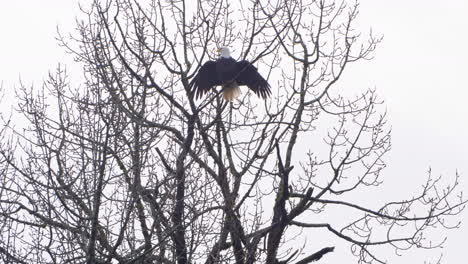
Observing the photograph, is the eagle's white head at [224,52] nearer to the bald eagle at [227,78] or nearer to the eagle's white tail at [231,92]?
the bald eagle at [227,78]

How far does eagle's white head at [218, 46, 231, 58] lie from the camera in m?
10.3

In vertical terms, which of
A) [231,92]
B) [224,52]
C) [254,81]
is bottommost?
[231,92]

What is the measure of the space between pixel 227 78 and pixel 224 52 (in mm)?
968

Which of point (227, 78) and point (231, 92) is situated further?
point (227, 78)

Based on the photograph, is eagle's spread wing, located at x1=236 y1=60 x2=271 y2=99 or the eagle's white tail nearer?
the eagle's white tail

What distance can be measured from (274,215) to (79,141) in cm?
330

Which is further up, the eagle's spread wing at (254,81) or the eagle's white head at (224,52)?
the eagle's spread wing at (254,81)

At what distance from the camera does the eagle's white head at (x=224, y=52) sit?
10.3m

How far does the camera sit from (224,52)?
1049 cm

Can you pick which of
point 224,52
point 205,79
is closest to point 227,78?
point 205,79

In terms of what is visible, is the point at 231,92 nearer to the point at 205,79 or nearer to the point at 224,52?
the point at 224,52

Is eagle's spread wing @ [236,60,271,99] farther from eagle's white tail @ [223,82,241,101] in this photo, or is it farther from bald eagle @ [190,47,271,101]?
eagle's white tail @ [223,82,241,101]

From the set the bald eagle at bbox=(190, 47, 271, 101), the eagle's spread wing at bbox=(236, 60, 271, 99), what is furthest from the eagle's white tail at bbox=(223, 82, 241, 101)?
the eagle's spread wing at bbox=(236, 60, 271, 99)

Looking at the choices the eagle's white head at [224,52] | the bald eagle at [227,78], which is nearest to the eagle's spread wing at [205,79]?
the bald eagle at [227,78]
